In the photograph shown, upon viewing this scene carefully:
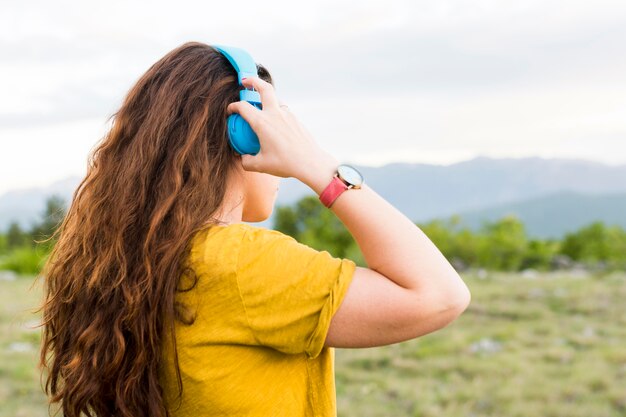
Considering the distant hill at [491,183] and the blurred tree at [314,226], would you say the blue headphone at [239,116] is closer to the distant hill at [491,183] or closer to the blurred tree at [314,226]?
the blurred tree at [314,226]

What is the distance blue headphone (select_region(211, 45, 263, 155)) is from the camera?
155cm

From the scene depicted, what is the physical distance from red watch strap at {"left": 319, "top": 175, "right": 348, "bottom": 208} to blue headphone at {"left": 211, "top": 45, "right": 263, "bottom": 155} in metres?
0.18

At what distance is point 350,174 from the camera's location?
1494 mm

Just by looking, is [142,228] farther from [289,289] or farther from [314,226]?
[314,226]

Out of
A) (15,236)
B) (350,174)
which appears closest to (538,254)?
(350,174)

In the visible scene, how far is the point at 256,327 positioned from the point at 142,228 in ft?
1.15

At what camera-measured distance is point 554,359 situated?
6844 millimetres

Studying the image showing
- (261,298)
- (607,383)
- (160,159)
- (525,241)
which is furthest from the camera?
(525,241)

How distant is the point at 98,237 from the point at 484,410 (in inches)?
177

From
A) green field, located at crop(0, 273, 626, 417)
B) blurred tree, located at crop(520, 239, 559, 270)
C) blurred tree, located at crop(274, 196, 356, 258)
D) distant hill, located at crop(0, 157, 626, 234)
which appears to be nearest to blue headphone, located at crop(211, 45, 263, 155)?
green field, located at crop(0, 273, 626, 417)

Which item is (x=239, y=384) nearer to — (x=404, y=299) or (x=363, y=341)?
(x=363, y=341)

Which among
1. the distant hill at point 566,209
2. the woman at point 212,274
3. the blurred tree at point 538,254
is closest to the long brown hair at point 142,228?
the woman at point 212,274

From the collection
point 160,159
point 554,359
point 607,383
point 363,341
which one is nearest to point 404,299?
point 363,341

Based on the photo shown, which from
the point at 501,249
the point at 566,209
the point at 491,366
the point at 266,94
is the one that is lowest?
the point at 491,366
